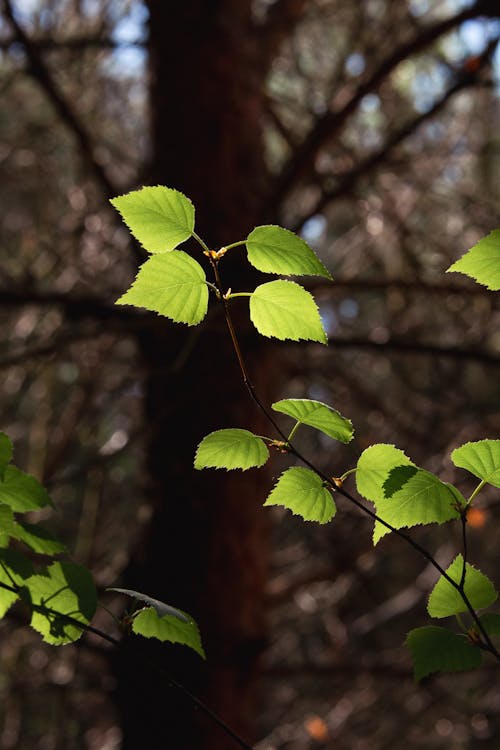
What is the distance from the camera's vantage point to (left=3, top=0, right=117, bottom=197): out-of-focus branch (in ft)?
7.55

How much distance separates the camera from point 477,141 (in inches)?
193

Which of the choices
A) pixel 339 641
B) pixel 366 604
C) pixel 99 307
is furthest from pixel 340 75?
pixel 366 604

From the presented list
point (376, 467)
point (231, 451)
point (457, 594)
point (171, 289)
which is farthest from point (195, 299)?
point (457, 594)

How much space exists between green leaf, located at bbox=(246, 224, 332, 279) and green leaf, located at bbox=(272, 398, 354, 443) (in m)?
0.13

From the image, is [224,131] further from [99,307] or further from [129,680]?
[129,680]

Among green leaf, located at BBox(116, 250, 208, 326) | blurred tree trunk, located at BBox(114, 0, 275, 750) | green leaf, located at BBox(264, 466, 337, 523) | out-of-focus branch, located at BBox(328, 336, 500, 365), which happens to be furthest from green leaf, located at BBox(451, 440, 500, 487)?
out-of-focus branch, located at BBox(328, 336, 500, 365)

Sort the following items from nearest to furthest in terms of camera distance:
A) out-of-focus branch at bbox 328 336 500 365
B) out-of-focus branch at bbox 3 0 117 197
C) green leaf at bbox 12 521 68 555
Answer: green leaf at bbox 12 521 68 555, out-of-focus branch at bbox 3 0 117 197, out-of-focus branch at bbox 328 336 500 365

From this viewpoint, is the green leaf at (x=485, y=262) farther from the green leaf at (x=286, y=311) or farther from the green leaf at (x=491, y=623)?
the green leaf at (x=491, y=623)

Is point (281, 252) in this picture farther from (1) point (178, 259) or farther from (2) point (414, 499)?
(2) point (414, 499)

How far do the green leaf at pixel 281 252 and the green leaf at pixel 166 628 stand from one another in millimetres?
387

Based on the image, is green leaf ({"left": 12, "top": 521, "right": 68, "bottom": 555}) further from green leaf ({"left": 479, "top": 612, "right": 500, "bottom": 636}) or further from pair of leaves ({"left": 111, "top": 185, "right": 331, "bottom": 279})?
green leaf ({"left": 479, "top": 612, "right": 500, "bottom": 636})

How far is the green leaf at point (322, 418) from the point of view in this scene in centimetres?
81

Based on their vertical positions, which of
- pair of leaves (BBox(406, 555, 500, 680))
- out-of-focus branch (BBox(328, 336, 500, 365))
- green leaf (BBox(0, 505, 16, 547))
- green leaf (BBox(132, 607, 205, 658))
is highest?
green leaf (BBox(0, 505, 16, 547))

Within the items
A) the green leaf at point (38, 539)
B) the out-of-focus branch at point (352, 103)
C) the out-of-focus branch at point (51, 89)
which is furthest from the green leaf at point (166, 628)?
the out-of-focus branch at point (352, 103)
